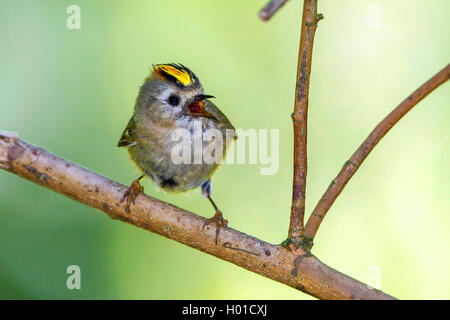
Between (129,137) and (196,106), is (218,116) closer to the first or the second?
(196,106)

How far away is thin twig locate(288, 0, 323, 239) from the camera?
6.28 feet

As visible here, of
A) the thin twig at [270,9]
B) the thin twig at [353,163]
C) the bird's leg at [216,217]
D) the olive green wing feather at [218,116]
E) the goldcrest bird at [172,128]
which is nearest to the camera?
the thin twig at [270,9]

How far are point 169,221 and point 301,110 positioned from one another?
2.49ft

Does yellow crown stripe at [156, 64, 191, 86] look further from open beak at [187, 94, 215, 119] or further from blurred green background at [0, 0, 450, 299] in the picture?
blurred green background at [0, 0, 450, 299]

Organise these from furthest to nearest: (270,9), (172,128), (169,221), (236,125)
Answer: (236,125) → (172,128) → (169,221) → (270,9)

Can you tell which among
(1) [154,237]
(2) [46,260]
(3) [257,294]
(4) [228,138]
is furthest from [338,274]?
→ (2) [46,260]

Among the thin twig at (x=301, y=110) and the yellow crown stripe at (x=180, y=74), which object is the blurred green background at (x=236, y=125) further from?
the thin twig at (x=301, y=110)

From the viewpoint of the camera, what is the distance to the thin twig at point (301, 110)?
6.28 ft

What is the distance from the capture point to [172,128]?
9.17 ft

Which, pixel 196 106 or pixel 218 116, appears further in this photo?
pixel 218 116

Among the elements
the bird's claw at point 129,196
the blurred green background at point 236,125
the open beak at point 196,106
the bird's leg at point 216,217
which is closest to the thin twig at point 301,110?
the bird's leg at point 216,217

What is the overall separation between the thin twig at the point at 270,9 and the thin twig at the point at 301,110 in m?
0.15

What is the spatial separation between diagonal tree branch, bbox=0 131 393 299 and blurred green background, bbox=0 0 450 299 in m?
1.61

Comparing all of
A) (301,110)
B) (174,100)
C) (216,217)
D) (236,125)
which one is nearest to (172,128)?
(174,100)
